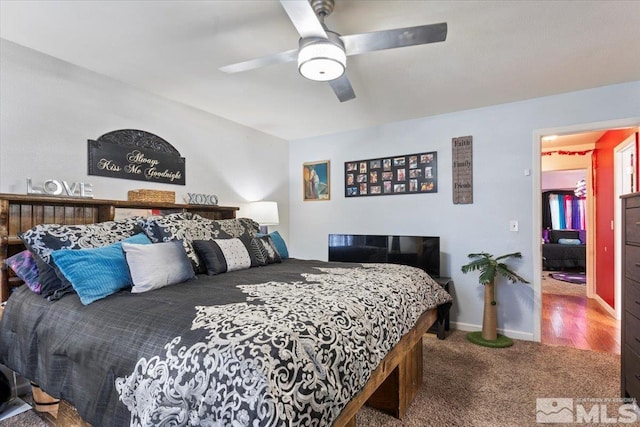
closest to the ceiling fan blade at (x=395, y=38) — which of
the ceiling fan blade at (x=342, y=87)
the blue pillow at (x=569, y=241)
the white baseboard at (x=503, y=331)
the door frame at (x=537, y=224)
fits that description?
the ceiling fan blade at (x=342, y=87)

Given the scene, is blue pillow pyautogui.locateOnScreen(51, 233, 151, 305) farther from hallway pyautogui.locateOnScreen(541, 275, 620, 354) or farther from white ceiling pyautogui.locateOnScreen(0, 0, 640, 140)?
hallway pyautogui.locateOnScreen(541, 275, 620, 354)

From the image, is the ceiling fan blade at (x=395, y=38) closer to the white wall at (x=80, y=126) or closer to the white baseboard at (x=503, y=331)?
the white wall at (x=80, y=126)

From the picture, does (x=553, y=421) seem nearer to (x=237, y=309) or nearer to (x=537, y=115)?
(x=237, y=309)

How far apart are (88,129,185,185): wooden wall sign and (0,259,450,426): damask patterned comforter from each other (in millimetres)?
1210

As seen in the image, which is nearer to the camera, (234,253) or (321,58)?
(321,58)

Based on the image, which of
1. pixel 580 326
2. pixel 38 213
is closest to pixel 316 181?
pixel 38 213

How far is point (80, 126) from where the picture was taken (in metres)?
2.54

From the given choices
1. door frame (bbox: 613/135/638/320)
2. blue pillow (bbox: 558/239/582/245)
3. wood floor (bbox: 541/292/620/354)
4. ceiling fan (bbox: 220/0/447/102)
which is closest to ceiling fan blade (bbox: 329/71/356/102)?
ceiling fan (bbox: 220/0/447/102)

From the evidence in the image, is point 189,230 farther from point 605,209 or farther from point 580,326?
point 605,209

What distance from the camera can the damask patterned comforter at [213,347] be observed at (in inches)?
38.1

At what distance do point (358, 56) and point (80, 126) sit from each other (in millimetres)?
2252

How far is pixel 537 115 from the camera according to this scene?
3.25 metres

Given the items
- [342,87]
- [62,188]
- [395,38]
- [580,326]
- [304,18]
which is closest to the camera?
[304,18]

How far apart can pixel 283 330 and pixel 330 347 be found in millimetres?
197
